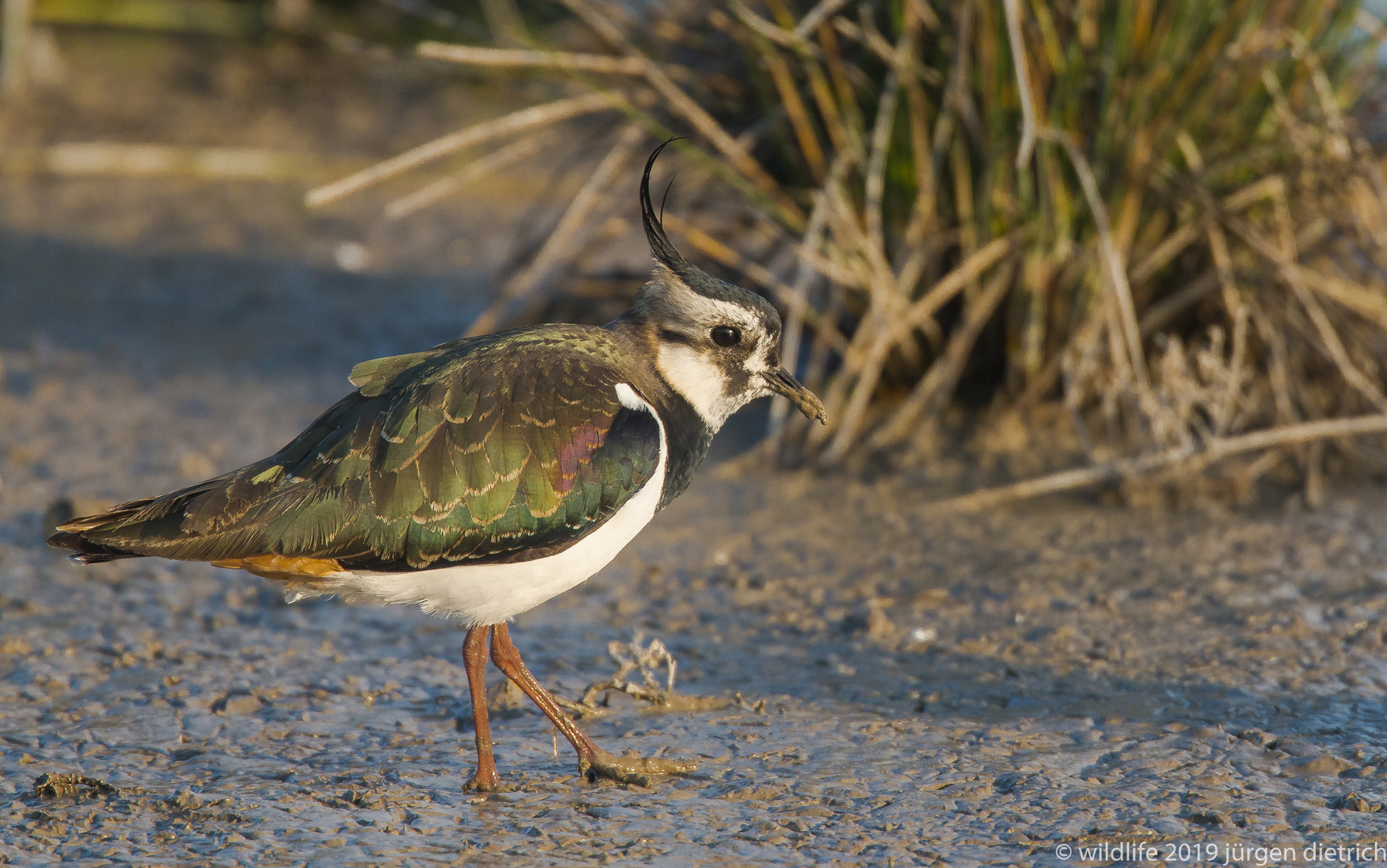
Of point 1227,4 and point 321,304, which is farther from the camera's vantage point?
point 321,304

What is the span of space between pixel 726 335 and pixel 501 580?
1003mm

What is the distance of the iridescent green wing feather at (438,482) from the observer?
3842mm

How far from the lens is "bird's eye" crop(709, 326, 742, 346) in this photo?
14.0ft

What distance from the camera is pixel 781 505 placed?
595 cm

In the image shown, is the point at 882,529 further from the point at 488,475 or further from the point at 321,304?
the point at 321,304

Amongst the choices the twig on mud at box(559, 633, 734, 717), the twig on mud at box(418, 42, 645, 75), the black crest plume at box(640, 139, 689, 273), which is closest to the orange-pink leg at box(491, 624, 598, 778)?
the twig on mud at box(559, 633, 734, 717)

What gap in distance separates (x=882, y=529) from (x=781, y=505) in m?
0.45

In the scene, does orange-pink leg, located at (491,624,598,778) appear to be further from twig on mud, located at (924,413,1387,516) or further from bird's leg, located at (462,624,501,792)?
twig on mud, located at (924,413,1387,516)

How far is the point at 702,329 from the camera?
13.9 feet

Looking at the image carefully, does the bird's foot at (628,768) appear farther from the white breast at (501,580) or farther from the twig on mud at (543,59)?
the twig on mud at (543,59)

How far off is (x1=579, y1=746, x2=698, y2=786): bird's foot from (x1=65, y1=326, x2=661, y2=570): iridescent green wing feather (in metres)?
0.58

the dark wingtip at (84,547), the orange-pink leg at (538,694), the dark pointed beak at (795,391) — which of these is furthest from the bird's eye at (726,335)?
the dark wingtip at (84,547)

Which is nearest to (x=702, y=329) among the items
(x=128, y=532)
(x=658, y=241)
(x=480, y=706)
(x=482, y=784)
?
(x=658, y=241)

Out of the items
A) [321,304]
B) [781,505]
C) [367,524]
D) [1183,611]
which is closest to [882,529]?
[781,505]
